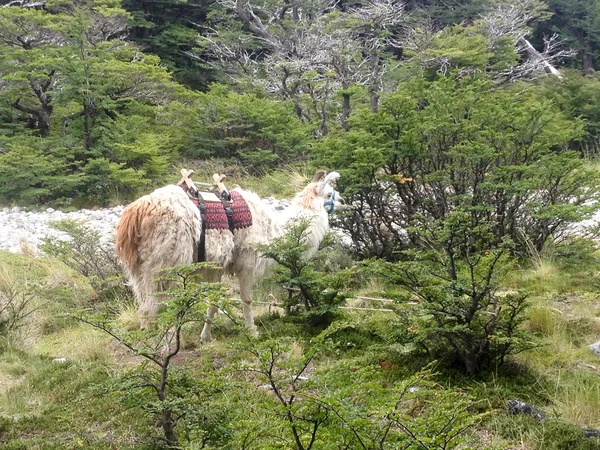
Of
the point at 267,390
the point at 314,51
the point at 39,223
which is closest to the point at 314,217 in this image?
the point at 267,390

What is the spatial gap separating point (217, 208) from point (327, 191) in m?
1.63

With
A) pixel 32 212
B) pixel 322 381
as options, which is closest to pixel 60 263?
pixel 32 212

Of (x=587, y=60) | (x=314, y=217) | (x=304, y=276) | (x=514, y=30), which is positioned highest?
(x=514, y=30)

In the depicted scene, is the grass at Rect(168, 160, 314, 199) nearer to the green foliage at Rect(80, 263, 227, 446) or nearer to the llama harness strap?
the llama harness strap

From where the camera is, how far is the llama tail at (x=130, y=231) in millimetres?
4559

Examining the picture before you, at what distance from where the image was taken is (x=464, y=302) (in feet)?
11.4

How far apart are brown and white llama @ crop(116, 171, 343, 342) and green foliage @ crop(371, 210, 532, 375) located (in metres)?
1.84

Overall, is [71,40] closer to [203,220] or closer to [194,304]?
[203,220]

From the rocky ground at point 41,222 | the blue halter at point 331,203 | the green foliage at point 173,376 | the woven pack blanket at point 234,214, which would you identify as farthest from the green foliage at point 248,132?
the green foliage at point 173,376

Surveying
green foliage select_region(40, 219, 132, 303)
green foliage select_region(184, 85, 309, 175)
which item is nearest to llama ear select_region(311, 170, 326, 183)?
green foliage select_region(40, 219, 132, 303)

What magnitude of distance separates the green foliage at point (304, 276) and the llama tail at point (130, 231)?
1190 mm

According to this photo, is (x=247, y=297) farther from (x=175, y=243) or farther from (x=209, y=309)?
(x=175, y=243)

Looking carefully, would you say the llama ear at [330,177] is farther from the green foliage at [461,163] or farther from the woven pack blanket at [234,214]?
the woven pack blanket at [234,214]

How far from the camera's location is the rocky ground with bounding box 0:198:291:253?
32.9ft
